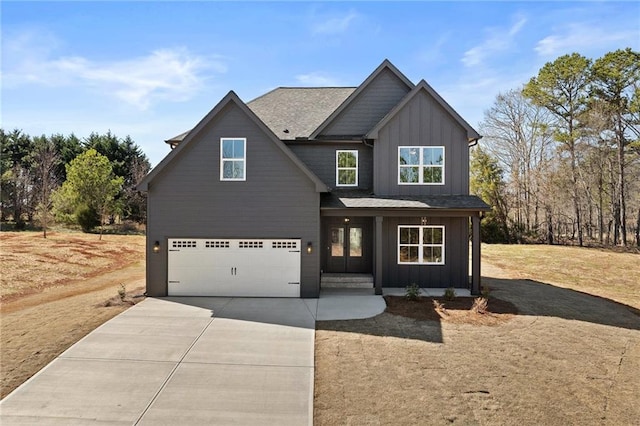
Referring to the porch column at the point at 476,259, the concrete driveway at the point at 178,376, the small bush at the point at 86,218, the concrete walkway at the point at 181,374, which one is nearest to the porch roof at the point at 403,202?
the porch column at the point at 476,259

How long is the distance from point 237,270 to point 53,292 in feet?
26.0

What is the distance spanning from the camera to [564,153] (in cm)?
3019

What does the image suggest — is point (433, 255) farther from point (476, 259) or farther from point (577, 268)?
point (577, 268)

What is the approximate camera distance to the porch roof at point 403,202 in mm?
12484

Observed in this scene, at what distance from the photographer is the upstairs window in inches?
543

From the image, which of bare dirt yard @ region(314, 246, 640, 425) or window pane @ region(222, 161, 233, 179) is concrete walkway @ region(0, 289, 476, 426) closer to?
bare dirt yard @ region(314, 246, 640, 425)

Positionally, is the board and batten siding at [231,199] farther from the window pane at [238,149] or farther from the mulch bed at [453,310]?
the mulch bed at [453,310]

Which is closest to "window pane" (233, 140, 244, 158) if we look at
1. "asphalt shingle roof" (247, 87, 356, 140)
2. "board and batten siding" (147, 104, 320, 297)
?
"board and batten siding" (147, 104, 320, 297)

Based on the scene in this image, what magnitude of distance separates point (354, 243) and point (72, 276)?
545 inches

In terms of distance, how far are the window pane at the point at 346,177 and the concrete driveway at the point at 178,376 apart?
21.8 ft

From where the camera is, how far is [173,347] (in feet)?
25.9

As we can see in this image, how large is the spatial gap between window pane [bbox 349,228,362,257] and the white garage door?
10.2 ft

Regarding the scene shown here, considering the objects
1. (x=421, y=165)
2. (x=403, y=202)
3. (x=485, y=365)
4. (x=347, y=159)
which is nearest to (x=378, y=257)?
(x=403, y=202)

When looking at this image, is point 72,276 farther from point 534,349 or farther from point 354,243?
point 534,349
